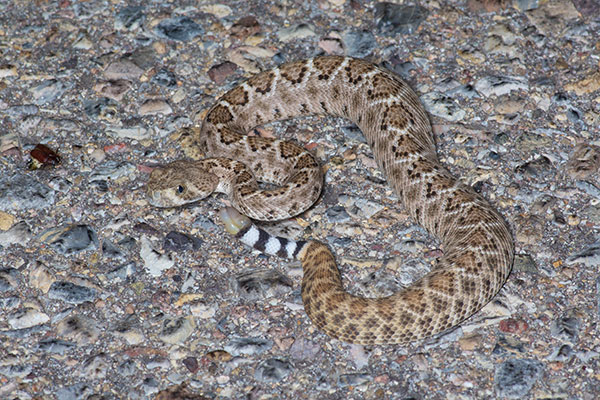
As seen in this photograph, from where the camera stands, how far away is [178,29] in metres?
9.46

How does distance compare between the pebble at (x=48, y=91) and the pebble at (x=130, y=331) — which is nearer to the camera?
the pebble at (x=130, y=331)

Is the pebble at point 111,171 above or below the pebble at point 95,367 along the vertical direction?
below

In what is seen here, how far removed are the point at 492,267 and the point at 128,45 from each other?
5.40 metres

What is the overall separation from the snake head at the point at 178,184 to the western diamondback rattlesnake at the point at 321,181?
0.04 feet

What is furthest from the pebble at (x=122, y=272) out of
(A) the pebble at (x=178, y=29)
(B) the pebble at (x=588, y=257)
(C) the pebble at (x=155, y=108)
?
(B) the pebble at (x=588, y=257)

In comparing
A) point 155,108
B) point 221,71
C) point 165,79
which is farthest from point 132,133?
point 221,71

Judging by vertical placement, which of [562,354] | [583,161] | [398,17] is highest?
[398,17]

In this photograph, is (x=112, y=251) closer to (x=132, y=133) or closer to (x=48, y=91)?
(x=132, y=133)

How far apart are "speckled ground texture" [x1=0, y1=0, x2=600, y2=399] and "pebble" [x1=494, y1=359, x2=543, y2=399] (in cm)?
1

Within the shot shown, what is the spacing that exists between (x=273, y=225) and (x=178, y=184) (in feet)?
3.26

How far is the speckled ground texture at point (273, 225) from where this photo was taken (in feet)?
19.2

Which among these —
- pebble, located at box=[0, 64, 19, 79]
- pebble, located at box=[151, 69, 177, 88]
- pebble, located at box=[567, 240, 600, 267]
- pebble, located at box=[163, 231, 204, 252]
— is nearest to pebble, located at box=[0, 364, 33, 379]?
pebble, located at box=[163, 231, 204, 252]

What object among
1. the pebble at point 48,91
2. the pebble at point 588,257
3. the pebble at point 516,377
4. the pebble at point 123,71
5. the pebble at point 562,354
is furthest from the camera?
the pebble at point 123,71

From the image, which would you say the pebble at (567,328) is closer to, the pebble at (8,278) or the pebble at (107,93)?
the pebble at (8,278)
